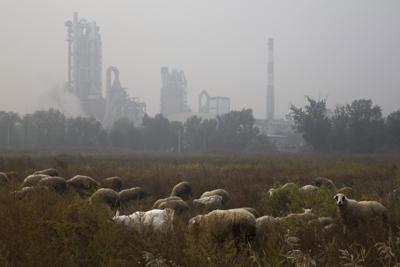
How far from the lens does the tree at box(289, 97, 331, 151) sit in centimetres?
7262

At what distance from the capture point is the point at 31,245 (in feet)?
22.6

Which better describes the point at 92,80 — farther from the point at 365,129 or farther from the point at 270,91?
the point at 365,129

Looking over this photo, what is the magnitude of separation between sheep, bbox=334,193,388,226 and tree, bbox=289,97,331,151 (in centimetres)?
6302

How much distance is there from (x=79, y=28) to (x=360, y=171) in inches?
4052

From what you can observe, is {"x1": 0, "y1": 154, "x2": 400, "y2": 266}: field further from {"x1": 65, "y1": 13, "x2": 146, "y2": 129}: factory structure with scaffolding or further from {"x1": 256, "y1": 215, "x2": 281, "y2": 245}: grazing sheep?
{"x1": 65, "y1": 13, "x2": 146, "y2": 129}: factory structure with scaffolding

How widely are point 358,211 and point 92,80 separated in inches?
4328

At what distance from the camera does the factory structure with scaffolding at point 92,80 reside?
113 meters

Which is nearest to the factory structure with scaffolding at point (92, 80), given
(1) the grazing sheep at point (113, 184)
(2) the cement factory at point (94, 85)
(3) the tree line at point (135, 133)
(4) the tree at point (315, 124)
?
(2) the cement factory at point (94, 85)

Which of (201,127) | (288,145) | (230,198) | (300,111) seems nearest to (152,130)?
(201,127)

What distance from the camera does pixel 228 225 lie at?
8859mm

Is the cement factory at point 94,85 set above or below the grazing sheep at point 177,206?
Answer: above

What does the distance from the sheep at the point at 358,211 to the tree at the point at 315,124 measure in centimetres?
6302

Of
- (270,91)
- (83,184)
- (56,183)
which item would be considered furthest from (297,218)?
(270,91)

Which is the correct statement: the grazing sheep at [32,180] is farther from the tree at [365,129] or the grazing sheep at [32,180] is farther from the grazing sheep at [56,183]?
the tree at [365,129]
